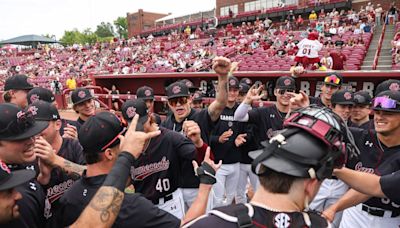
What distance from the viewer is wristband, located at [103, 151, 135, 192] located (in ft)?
5.74

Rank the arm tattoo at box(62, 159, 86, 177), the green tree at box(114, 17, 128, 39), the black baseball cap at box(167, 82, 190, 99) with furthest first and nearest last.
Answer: the green tree at box(114, 17, 128, 39)
the black baseball cap at box(167, 82, 190, 99)
the arm tattoo at box(62, 159, 86, 177)

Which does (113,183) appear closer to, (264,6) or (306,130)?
(306,130)

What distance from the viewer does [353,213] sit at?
10.6 feet

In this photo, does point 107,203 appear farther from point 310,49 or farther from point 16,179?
point 310,49

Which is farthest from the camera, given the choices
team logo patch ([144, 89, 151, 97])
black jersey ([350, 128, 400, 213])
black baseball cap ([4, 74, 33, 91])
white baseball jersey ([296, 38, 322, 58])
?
white baseball jersey ([296, 38, 322, 58])

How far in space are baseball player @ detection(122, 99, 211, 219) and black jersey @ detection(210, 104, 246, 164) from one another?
68.4 inches

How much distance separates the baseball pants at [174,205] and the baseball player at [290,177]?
194cm

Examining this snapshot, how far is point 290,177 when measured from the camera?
1.44 meters

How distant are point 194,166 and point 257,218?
130 cm

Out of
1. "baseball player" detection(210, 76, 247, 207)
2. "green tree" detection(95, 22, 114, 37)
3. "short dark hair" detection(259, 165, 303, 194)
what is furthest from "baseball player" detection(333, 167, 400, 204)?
"green tree" detection(95, 22, 114, 37)

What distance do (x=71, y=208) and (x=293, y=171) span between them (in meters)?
1.53

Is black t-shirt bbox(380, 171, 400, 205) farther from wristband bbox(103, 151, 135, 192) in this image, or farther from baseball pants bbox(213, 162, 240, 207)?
baseball pants bbox(213, 162, 240, 207)

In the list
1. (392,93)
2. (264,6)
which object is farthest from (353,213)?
(264,6)

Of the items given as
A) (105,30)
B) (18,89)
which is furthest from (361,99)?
(105,30)
